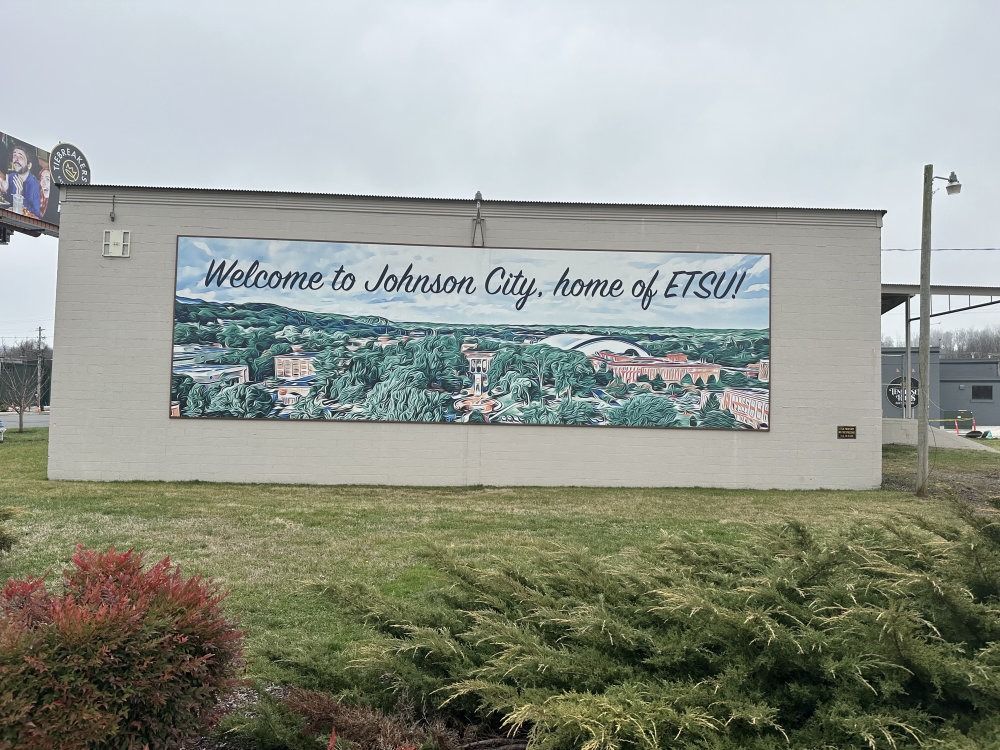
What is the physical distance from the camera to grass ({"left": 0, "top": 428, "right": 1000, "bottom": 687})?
5656 mm

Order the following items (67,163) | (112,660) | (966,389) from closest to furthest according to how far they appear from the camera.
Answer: (112,660) → (67,163) → (966,389)

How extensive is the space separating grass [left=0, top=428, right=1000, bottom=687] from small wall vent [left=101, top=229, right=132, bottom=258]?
474cm

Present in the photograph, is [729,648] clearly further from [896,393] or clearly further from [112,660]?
[896,393]

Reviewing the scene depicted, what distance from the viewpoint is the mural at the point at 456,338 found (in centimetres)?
1429

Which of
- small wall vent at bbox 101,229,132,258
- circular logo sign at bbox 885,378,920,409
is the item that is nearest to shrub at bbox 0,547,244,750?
small wall vent at bbox 101,229,132,258

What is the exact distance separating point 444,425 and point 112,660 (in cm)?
1187

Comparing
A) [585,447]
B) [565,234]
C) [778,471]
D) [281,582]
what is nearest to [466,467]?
[585,447]

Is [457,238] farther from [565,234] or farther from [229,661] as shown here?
[229,661]

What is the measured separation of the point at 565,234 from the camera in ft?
48.3

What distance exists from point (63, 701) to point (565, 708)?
178cm

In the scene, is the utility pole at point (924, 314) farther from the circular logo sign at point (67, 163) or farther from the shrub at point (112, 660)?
the circular logo sign at point (67, 163)

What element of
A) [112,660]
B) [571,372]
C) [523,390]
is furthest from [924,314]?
[112,660]

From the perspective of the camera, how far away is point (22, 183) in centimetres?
3212

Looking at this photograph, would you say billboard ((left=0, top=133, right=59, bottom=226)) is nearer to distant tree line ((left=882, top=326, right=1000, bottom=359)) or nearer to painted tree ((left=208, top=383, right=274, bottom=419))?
painted tree ((left=208, top=383, right=274, bottom=419))
